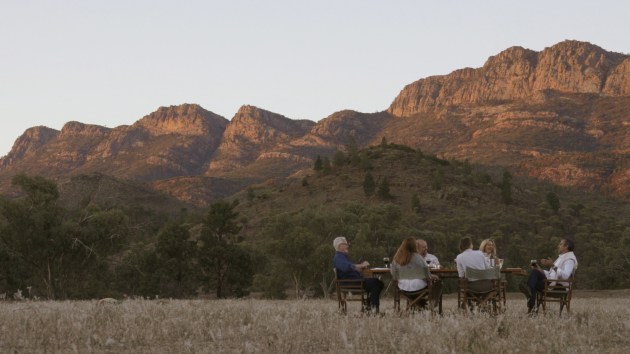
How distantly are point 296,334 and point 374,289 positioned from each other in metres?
4.08

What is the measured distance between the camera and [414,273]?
12.1 meters

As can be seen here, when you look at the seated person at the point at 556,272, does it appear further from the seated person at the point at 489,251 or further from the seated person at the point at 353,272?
the seated person at the point at 353,272

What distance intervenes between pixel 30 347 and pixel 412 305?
21.6ft

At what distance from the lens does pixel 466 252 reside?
1258 centimetres

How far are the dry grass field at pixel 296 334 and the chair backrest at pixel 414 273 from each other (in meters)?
1.16

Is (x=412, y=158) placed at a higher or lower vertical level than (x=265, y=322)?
higher

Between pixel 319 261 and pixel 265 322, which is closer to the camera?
pixel 265 322

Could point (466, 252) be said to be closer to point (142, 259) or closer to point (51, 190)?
point (51, 190)

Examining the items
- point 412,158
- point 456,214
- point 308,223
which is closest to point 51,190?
point 308,223

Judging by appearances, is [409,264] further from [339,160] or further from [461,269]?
[339,160]

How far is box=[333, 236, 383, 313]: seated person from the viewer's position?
40.9ft

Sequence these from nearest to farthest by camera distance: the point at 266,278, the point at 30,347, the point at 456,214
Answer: the point at 30,347 → the point at 266,278 → the point at 456,214

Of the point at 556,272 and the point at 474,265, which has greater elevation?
the point at 474,265

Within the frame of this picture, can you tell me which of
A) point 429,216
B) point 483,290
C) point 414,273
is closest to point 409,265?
point 414,273
